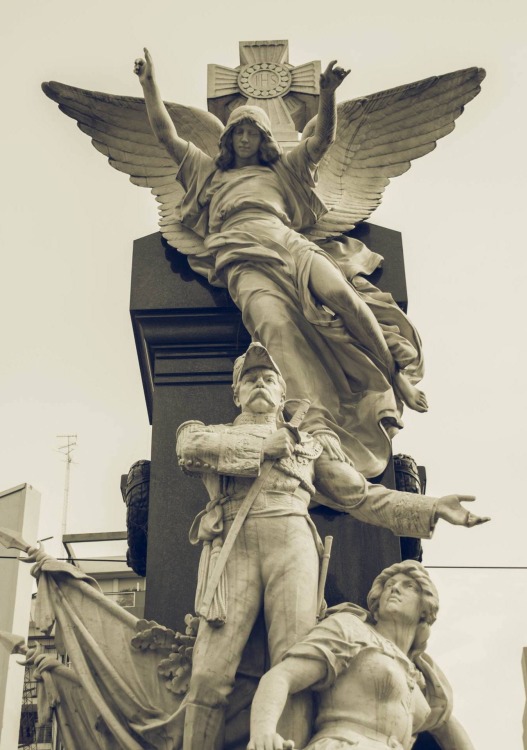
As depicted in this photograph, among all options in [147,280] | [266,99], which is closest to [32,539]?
[147,280]

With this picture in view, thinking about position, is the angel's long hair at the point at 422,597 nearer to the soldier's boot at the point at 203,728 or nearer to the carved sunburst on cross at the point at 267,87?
the soldier's boot at the point at 203,728

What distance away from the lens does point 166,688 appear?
30.2ft

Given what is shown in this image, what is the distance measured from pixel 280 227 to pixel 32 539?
343cm

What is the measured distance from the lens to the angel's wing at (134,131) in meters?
12.8

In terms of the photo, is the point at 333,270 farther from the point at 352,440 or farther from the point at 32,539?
the point at 32,539

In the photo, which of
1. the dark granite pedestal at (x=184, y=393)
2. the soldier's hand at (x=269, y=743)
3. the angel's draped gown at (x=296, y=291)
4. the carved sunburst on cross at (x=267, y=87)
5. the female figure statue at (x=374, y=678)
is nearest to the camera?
the soldier's hand at (x=269, y=743)

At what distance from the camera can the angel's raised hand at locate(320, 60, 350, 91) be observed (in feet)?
35.9

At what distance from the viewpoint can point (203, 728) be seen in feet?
28.5

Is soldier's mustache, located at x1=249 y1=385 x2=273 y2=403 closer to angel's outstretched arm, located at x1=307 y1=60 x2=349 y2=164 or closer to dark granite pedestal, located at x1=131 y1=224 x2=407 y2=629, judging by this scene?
dark granite pedestal, located at x1=131 y1=224 x2=407 y2=629

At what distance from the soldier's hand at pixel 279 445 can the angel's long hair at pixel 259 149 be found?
10.4 feet

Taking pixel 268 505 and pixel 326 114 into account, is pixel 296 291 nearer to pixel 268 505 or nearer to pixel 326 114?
pixel 326 114

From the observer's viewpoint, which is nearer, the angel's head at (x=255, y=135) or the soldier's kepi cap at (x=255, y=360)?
the soldier's kepi cap at (x=255, y=360)

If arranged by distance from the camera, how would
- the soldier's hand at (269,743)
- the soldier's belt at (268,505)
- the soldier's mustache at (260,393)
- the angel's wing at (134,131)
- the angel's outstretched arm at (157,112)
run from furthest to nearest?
the angel's wing at (134,131) < the angel's outstretched arm at (157,112) < the soldier's mustache at (260,393) < the soldier's belt at (268,505) < the soldier's hand at (269,743)

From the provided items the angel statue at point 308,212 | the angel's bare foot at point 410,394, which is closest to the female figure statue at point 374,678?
the angel statue at point 308,212
